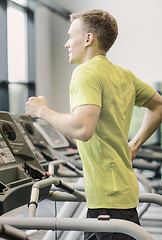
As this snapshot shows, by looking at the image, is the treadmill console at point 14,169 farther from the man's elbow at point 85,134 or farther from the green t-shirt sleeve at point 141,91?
the green t-shirt sleeve at point 141,91

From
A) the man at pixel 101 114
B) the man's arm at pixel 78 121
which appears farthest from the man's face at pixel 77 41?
the man's arm at pixel 78 121

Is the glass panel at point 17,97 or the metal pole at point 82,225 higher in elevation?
the metal pole at point 82,225

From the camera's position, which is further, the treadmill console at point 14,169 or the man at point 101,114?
the treadmill console at point 14,169

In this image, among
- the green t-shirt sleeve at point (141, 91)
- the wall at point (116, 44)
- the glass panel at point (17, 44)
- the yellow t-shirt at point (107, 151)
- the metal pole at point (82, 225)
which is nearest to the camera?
the metal pole at point (82, 225)

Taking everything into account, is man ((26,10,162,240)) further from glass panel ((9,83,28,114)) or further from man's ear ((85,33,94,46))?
glass panel ((9,83,28,114))

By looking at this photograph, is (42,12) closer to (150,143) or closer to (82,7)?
(82,7)

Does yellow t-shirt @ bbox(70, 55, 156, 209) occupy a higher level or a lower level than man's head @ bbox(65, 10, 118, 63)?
lower

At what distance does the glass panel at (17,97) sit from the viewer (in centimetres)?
646

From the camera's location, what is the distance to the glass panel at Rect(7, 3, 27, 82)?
6336 mm

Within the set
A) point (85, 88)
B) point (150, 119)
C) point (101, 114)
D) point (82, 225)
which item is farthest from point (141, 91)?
point (82, 225)

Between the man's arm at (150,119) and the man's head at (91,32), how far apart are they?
0.34 m

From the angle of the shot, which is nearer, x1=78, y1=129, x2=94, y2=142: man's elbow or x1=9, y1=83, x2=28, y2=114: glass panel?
x1=78, y1=129, x2=94, y2=142: man's elbow

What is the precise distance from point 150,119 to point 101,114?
377 millimetres

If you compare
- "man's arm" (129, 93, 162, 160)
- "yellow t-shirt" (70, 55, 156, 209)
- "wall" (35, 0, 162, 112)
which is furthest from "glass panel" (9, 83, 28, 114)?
"yellow t-shirt" (70, 55, 156, 209)
